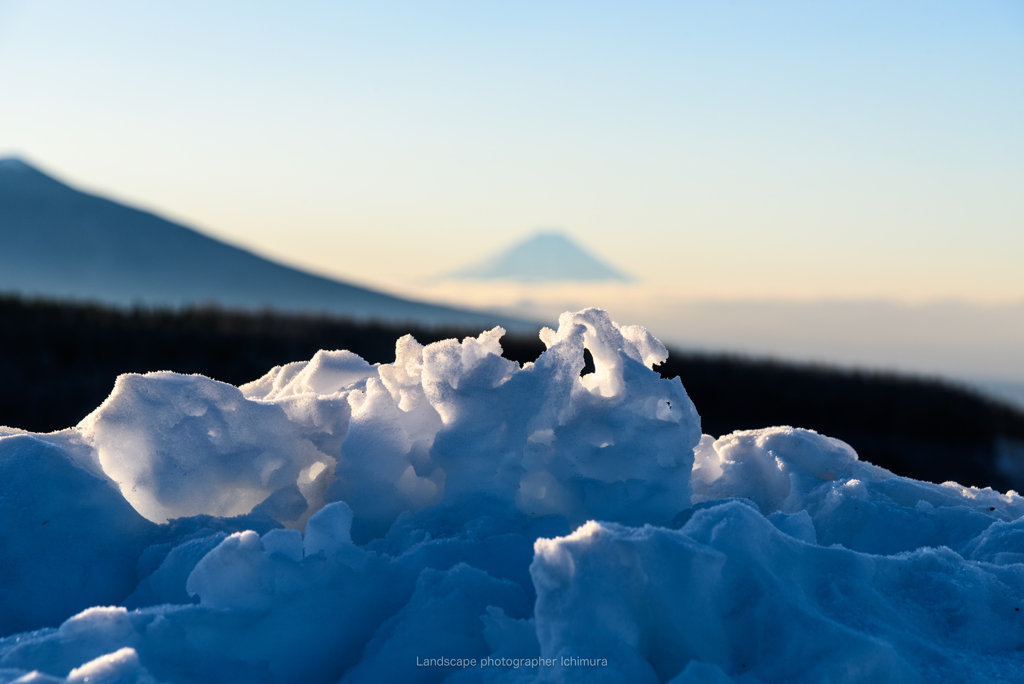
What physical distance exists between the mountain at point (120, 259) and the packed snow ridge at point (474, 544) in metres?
77.7

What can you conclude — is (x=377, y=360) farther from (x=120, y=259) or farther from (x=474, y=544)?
(x=120, y=259)

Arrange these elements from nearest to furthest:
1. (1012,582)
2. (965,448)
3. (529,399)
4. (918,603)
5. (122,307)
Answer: (918,603) < (1012,582) < (529,399) < (965,448) < (122,307)

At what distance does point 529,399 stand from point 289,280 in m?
91.1

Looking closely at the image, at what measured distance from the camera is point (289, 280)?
90062 mm

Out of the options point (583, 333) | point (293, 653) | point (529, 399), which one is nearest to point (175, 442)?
point (293, 653)

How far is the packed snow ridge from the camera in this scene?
2.12 metres

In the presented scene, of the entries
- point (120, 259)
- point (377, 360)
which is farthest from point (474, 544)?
point (120, 259)

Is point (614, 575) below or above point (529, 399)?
below

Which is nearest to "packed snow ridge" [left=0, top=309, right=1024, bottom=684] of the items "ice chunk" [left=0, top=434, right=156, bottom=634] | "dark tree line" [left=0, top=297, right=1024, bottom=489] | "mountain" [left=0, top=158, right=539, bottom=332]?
"ice chunk" [left=0, top=434, right=156, bottom=634]

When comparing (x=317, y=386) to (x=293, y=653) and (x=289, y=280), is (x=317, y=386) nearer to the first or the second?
(x=293, y=653)

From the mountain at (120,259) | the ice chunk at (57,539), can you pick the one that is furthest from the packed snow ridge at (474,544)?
the mountain at (120,259)

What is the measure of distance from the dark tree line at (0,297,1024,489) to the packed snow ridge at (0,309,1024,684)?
9.68 metres

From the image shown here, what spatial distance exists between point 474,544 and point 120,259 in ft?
299

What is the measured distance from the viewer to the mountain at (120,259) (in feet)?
265
